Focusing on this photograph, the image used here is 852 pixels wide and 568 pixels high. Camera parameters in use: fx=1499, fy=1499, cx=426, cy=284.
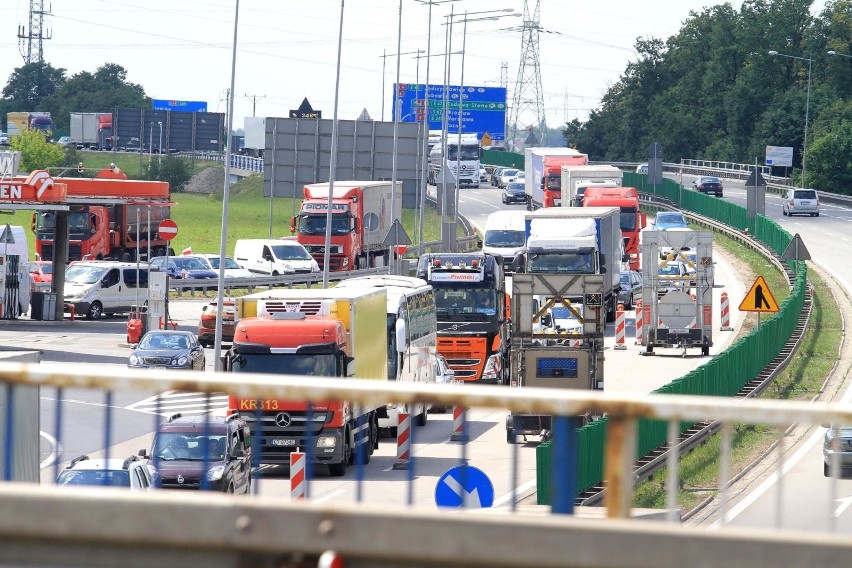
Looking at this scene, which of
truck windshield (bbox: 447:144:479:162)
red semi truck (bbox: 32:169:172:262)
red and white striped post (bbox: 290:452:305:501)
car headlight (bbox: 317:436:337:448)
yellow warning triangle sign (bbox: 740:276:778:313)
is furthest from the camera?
truck windshield (bbox: 447:144:479:162)

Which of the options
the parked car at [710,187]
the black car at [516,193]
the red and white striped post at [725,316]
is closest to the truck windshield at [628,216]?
the red and white striped post at [725,316]

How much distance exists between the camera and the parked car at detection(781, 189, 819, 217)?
3292 inches

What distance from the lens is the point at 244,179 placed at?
13375 centimetres

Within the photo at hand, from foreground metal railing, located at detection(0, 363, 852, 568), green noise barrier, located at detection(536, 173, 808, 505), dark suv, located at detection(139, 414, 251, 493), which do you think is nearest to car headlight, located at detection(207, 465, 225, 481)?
dark suv, located at detection(139, 414, 251, 493)

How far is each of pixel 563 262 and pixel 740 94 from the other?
9666 centimetres

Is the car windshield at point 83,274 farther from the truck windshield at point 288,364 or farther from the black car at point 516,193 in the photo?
the black car at point 516,193

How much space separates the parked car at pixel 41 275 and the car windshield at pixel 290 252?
9.19 m

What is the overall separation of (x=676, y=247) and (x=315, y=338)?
19.1 m

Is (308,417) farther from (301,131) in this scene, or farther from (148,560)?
(301,131)

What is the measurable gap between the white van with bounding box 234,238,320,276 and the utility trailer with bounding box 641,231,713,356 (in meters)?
21.3

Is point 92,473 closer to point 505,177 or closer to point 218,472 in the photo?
point 218,472

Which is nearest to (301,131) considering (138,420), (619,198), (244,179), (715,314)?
(619,198)

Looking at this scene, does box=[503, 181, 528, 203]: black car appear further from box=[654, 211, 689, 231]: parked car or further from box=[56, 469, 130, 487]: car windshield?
box=[56, 469, 130, 487]: car windshield

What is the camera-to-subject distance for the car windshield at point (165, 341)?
36.7m
